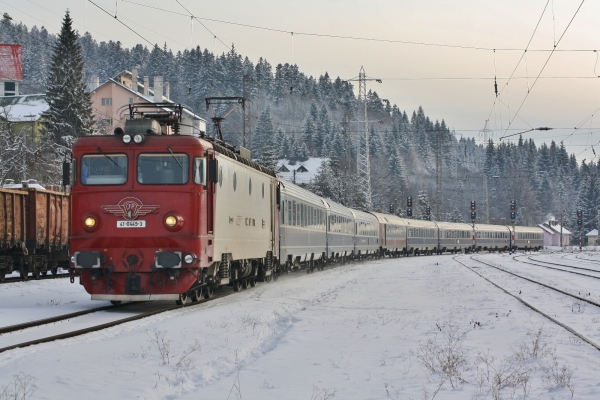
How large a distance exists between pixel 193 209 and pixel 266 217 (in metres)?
7.37

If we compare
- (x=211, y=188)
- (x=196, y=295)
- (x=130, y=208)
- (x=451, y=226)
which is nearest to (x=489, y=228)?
(x=451, y=226)

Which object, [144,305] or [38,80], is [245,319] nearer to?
[144,305]

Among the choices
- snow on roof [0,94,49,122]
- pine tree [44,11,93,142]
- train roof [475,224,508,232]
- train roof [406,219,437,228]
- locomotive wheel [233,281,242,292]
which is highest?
snow on roof [0,94,49,122]

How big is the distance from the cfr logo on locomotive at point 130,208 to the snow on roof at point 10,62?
8608 cm

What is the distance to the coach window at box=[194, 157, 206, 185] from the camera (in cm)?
1537

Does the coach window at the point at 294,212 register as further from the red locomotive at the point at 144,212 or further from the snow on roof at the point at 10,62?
the snow on roof at the point at 10,62

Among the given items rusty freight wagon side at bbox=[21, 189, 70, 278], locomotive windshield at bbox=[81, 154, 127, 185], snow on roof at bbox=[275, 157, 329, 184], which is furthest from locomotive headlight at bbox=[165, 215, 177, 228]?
snow on roof at bbox=[275, 157, 329, 184]

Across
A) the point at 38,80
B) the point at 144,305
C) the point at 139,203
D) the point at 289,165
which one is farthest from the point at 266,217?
the point at 38,80

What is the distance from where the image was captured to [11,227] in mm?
24906

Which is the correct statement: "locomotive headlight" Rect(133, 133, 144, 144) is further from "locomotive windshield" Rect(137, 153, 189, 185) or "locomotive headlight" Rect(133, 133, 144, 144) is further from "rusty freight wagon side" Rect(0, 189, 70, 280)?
"rusty freight wagon side" Rect(0, 189, 70, 280)

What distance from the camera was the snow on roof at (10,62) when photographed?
311 ft

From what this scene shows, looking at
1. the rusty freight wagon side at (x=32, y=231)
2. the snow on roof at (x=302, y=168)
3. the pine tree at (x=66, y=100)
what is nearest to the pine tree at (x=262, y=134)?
the snow on roof at (x=302, y=168)

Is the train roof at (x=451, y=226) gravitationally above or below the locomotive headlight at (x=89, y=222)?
below

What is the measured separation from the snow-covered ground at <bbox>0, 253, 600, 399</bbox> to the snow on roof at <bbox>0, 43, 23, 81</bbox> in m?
87.2
